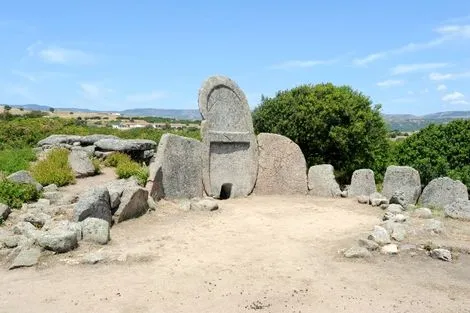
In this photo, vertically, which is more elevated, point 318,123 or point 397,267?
point 318,123

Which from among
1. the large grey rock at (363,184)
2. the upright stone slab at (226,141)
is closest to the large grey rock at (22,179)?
the upright stone slab at (226,141)

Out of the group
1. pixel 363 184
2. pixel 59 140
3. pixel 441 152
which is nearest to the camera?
pixel 363 184

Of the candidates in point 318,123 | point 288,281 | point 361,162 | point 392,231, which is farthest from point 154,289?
point 361,162

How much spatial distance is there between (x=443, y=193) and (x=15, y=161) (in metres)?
13.3

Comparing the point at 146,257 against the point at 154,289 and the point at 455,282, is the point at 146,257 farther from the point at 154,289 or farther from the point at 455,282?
the point at 455,282

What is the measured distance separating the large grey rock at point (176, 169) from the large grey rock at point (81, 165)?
4071 millimetres

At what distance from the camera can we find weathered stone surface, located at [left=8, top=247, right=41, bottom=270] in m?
8.00

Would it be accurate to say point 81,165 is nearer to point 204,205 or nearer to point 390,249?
point 204,205

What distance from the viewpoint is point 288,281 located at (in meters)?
7.48

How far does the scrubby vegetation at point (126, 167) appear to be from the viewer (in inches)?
591

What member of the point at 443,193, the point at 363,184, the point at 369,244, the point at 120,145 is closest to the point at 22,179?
the point at 120,145

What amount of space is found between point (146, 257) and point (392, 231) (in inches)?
187

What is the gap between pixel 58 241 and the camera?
850cm

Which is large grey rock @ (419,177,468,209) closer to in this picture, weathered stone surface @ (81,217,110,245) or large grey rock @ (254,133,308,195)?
large grey rock @ (254,133,308,195)
